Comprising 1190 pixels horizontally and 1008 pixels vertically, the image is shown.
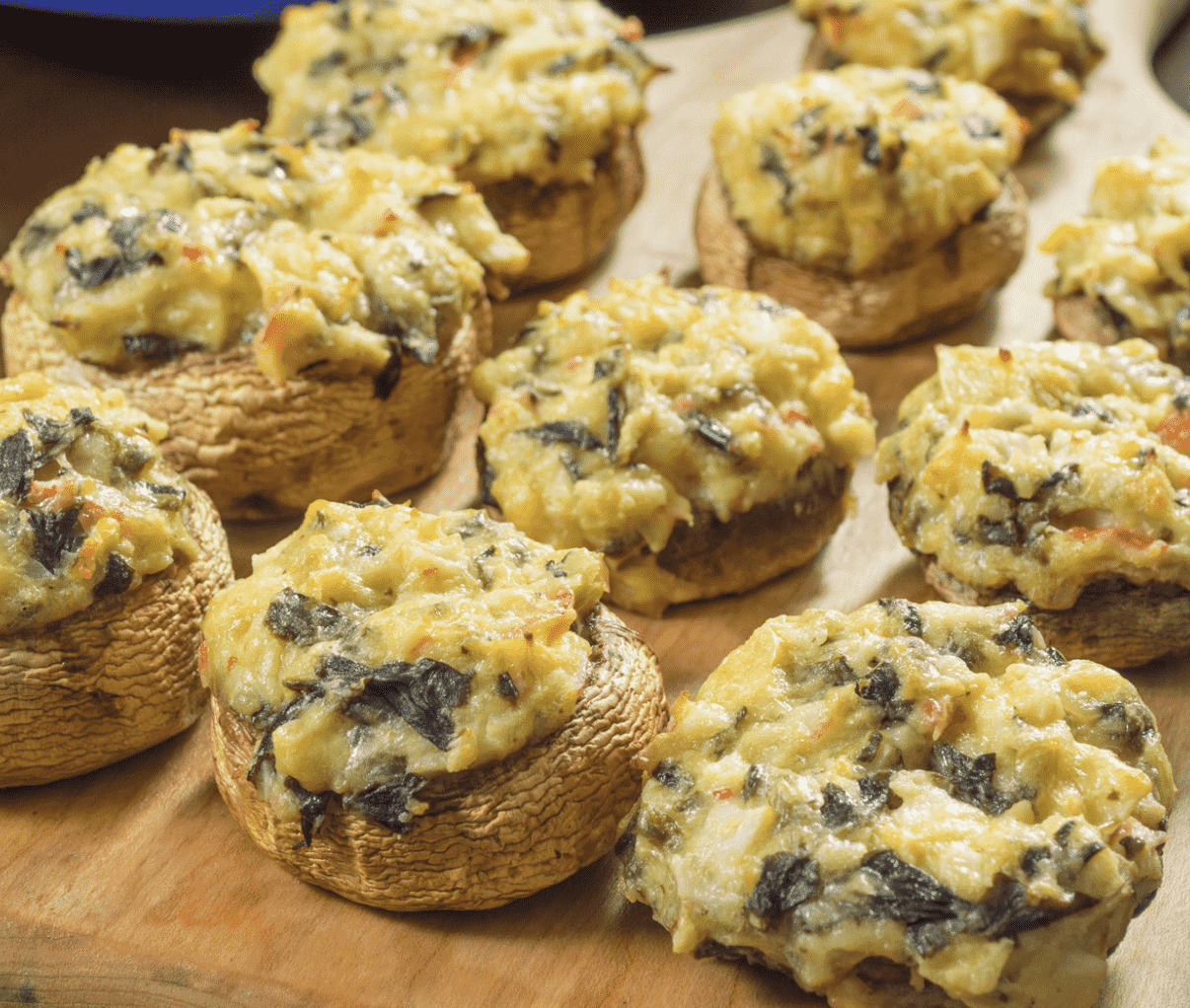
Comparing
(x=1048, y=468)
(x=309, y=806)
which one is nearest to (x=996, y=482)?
(x=1048, y=468)

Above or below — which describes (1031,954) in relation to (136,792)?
above

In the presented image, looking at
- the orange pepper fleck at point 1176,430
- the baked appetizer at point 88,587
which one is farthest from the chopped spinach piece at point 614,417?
the orange pepper fleck at point 1176,430

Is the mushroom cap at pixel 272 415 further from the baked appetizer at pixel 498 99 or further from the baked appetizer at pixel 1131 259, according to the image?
the baked appetizer at pixel 1131 259

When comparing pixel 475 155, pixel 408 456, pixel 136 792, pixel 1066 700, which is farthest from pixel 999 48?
pixel 136 792

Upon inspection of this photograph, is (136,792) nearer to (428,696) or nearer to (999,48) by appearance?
(428,696)

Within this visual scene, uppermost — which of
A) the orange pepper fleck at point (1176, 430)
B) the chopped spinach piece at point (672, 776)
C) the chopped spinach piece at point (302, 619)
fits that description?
the orange pepper fleck at point (1176, 430)

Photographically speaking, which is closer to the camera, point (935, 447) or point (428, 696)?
point (428, 696)
